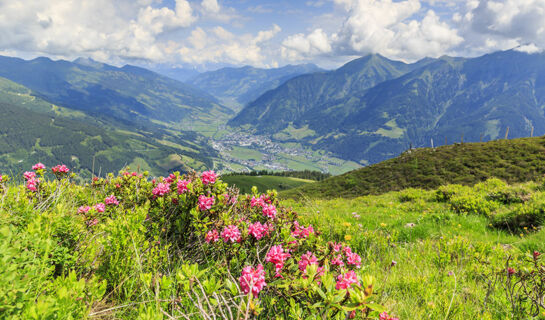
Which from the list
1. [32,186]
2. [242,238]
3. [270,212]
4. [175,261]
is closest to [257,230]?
[242,238]

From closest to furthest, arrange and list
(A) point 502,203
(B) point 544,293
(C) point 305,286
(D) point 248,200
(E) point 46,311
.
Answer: (E) point 46,311
(C) point 305,286
(B) point 544,293
(D) point 248,200
(A) point 502,203

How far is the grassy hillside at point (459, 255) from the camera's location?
3020 mm

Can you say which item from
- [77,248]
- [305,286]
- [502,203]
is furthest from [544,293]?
[502,203]

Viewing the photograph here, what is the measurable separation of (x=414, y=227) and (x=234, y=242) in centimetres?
721

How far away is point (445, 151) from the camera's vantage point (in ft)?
134

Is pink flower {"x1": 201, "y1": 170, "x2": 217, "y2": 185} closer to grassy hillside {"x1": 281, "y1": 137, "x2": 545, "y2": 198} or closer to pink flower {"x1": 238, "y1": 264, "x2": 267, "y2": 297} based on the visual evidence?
pink flower {"x1": 238, "y1": 264, "x2": 267, "y2": 297}

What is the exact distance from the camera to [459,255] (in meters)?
5.01

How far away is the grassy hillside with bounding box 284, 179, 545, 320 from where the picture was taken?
3.02m

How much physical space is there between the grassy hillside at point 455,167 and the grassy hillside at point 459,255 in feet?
64.6

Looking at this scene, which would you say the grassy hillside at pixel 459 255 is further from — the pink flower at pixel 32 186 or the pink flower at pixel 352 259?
the pink flower at pixel 32 186

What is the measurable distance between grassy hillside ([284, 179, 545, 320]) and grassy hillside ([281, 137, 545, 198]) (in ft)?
64.6

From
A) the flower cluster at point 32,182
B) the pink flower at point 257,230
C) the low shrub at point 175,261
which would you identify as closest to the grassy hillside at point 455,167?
the low shrub at point 175,261

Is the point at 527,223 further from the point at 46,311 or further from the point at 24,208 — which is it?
the point at 24,208

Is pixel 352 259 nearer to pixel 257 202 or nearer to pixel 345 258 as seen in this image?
pixel 345 258
